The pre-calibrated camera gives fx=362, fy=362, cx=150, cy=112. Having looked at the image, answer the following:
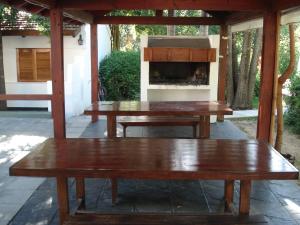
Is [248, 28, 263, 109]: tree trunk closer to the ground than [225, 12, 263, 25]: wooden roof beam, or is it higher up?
closer to the ground

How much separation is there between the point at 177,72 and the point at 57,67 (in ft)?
12.1

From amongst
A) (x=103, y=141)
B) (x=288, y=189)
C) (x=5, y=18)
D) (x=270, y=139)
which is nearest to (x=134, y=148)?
(x=103, y=141)

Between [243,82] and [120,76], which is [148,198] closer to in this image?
[243,82]

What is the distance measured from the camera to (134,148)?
2.95 meters

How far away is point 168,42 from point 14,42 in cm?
572

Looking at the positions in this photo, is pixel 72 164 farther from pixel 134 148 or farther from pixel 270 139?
pixel 270 139

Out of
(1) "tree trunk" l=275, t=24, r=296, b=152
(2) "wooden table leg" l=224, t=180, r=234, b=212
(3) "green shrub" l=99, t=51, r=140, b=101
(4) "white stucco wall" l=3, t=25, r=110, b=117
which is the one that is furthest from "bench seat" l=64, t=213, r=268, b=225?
(3) "green shrub" l=99, t=51, r=140, b=101

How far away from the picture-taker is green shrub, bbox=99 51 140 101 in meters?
13.2

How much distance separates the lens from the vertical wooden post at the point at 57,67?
476 cm

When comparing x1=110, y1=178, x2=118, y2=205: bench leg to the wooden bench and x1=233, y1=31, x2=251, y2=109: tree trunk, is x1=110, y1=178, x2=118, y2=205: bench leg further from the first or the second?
x1=233, y1=31, x2=251, y2=109: tree trunk

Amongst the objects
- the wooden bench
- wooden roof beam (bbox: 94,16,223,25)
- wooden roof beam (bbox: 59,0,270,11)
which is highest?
wooden roof beam (bbox: 94,16,223,25)

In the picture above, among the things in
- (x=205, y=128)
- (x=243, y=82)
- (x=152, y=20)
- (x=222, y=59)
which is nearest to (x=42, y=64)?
(x=152, y=20)

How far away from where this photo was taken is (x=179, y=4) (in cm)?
466

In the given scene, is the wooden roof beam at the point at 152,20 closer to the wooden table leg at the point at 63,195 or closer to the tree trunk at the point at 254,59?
the tree trunk at the point at 254,59
